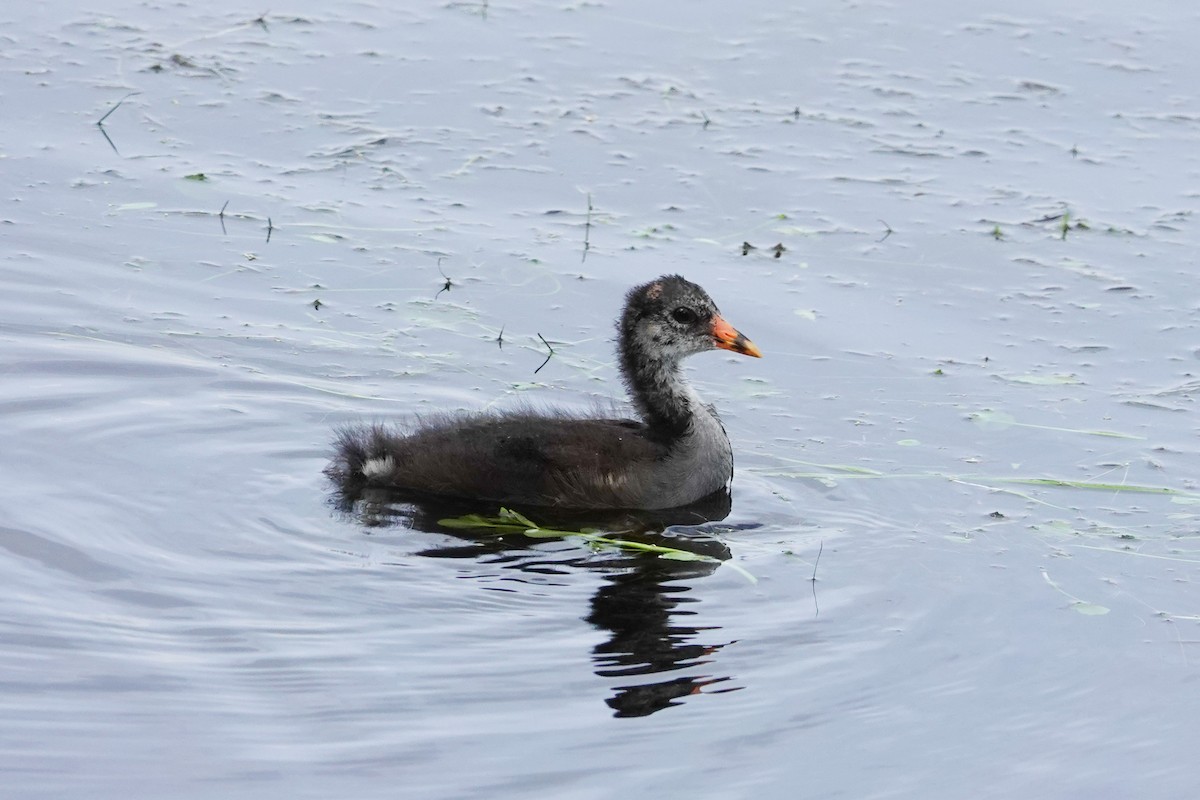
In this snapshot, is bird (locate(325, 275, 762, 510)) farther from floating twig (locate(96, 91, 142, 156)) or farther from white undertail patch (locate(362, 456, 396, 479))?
floating twig (locate(96, 91, 142, 156))

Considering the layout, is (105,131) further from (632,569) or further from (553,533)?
(632,569)

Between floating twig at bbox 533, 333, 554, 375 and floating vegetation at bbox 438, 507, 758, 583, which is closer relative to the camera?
floating vegetation at bbox 438, 507, 758, 583

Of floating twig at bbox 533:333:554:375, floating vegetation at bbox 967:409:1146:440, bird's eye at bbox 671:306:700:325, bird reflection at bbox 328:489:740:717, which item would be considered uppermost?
bird's eye at bbox 671:306:700:325

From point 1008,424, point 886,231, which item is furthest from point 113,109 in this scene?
point 1008,424

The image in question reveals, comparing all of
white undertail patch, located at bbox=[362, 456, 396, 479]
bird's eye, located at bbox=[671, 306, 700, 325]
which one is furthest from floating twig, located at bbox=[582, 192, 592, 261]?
white undertail patch, located at bbox=[362, 456, 396, 479]

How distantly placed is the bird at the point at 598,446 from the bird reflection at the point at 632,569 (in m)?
0.09

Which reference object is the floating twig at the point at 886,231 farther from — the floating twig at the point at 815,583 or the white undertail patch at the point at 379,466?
the white undertail patch at the point at 379,466

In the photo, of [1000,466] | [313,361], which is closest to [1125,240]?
[1000,466]

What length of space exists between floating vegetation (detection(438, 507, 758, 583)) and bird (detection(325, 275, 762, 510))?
0.23 metres

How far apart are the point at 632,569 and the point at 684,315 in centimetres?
170

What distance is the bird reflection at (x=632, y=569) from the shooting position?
22.9 ft

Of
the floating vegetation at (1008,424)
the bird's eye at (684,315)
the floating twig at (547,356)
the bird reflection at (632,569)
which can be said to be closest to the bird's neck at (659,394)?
the bird's eye at (684,315)

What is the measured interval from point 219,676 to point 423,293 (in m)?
4.66

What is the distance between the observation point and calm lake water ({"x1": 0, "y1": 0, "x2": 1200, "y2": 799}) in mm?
6617
